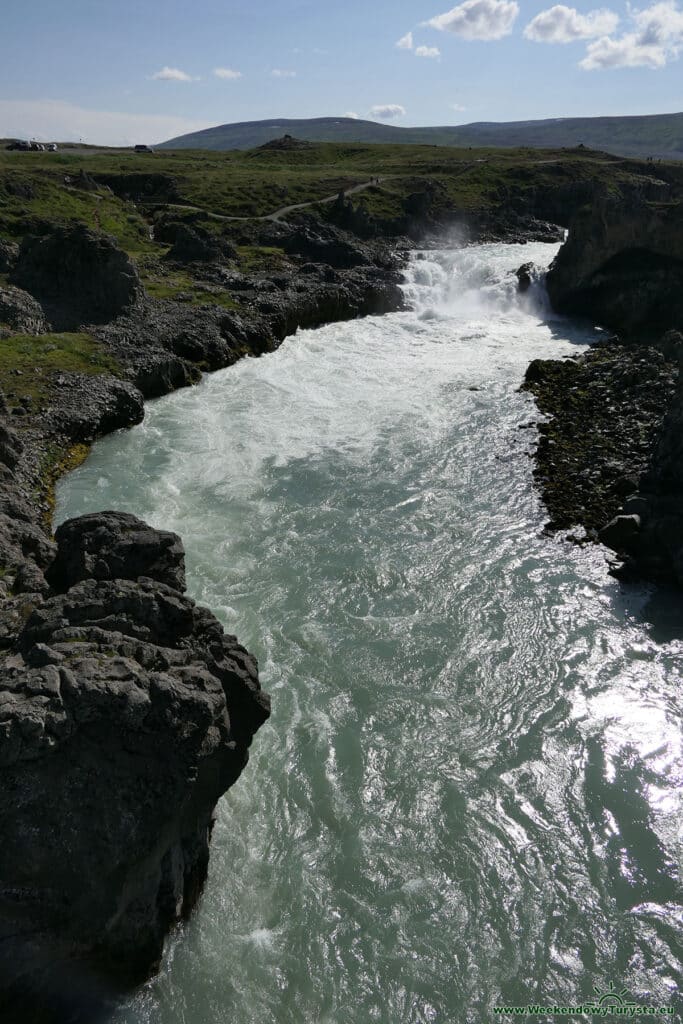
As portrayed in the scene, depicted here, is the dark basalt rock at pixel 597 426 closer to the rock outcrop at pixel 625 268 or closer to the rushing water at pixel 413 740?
the rushing water at pixel 413 740

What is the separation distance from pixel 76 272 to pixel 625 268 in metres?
41.0

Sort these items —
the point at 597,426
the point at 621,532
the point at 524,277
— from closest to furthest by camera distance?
the point at 621,532 → the point at 597,426 → the point at 524,277

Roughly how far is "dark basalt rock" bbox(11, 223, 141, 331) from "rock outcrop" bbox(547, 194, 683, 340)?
37032 millimetres

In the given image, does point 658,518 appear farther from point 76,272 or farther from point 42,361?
point 76,272

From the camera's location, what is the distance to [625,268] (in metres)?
55.6

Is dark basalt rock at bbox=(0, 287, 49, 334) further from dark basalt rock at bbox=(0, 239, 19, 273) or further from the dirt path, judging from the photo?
the dirt path

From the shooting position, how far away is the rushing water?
471 inches

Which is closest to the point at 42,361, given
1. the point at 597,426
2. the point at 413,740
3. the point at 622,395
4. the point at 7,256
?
the point at 7,256

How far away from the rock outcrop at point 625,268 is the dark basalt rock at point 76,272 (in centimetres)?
3703

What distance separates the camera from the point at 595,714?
1789cm

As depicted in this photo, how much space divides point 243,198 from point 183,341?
177 feet

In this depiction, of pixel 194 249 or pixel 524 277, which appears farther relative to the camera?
pixel 524 277

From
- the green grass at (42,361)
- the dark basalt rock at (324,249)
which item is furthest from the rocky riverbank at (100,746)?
the dark basalt rock at (324,249)

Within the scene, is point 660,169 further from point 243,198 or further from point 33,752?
point 33,752
